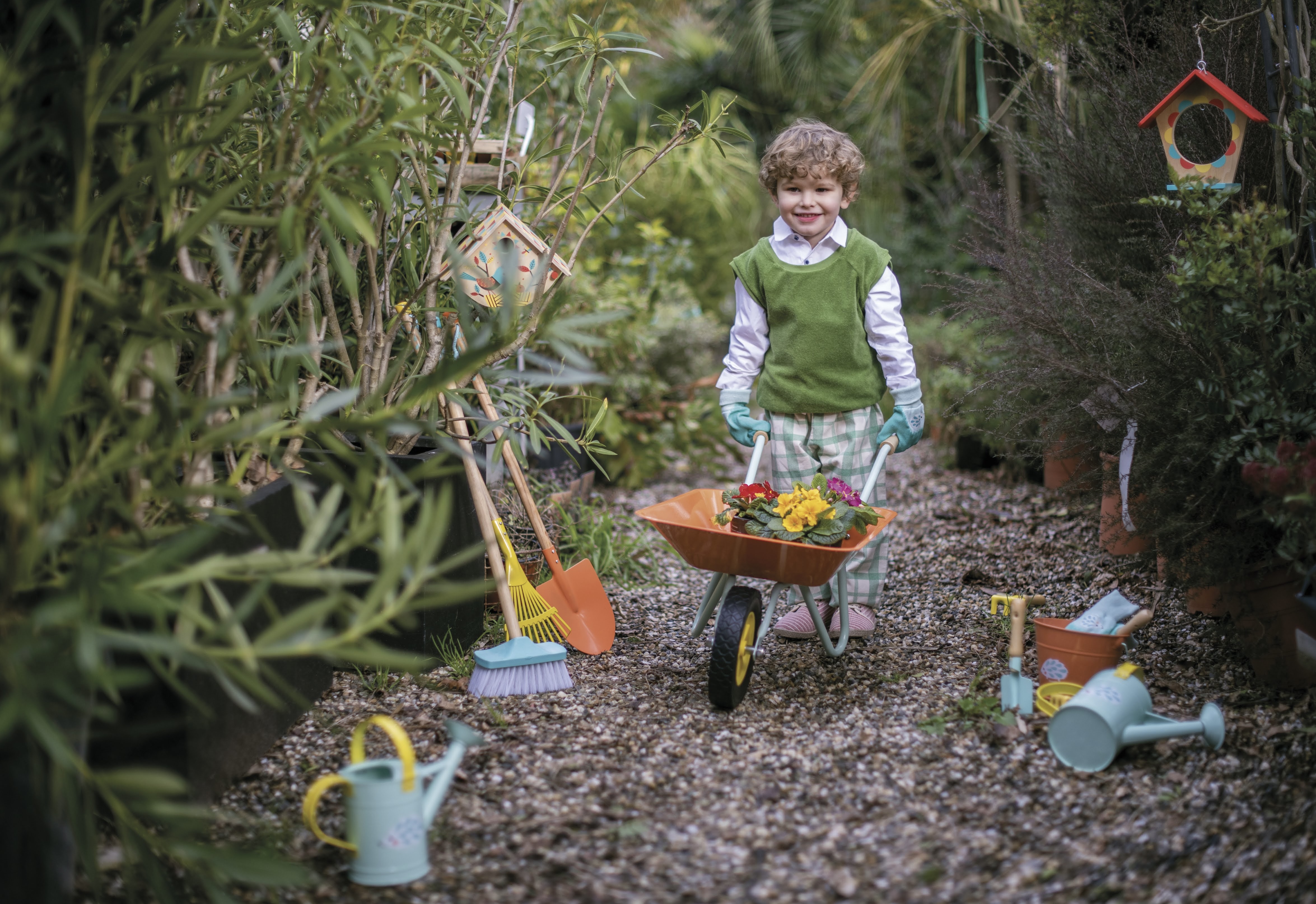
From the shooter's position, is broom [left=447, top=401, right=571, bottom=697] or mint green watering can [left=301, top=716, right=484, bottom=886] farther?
broom [left=447, top=401, right=571, bottom=697]

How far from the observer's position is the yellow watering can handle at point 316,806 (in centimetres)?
150

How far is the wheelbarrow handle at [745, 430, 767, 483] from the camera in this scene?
243 cm

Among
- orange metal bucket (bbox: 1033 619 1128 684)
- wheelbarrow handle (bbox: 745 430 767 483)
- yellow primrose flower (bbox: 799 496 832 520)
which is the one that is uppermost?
wheelbarrow handle (bbox: 745 430 767 483)

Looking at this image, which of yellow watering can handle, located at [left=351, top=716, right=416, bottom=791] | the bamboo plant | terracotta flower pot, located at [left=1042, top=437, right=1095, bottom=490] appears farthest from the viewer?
terracotta flower pot, located at [left=1042, top=437, right=1095, bottom=490]

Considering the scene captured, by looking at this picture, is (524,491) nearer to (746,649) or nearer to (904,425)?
(746,649)

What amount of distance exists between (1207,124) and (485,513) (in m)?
2.26

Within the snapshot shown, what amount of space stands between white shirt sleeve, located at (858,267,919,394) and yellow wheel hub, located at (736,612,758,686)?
83 centimetres

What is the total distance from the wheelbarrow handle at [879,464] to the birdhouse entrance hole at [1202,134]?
1.12 metres

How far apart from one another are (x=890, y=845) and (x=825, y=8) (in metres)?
7.97

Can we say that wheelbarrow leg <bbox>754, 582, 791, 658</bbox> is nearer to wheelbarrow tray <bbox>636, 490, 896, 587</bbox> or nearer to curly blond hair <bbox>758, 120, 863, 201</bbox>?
wheelbarrow tray <bbox>636, 490, 896, 587</bbox>

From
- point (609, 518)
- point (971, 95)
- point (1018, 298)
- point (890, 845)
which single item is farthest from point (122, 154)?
point (971, 95)

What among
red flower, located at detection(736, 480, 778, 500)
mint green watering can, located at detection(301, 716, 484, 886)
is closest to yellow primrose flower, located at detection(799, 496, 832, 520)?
red flower, located at detection(736, 480, 778, 500)

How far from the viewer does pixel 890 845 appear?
160 centimetres

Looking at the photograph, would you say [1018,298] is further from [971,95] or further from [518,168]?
[971,95]
